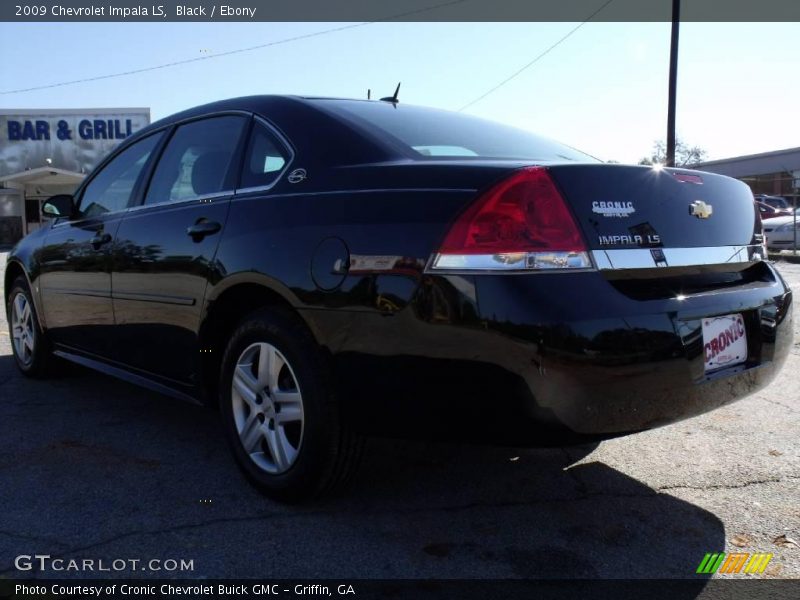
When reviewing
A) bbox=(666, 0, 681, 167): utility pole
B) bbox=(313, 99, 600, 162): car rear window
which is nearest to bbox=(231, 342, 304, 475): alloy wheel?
bbox=(313, 99, 600, 162): car rear window

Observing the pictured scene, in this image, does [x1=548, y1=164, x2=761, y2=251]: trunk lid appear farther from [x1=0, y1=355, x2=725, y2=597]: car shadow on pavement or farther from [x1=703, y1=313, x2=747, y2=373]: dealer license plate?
[x1=0, y1=355, x2=725, y2=597]: car shadow on pavement

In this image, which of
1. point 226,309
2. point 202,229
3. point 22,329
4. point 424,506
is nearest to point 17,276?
point 22,329

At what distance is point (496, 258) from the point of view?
227 centimetres

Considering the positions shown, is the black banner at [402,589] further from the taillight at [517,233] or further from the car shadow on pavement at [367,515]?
the taillight at [517,233]

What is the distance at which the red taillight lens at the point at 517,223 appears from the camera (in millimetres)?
2287

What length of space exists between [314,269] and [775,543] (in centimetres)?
186

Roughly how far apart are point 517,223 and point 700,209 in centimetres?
82

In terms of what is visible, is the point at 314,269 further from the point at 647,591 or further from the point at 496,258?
the point at 647,591

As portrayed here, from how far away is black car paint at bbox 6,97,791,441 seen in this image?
2240mm

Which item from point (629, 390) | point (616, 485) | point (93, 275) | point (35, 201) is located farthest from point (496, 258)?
point (35, 201)

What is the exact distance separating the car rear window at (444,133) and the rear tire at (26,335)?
9.29ft

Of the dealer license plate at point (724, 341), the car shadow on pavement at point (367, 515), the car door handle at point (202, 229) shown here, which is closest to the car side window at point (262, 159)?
the car door handle at point (202, 229)

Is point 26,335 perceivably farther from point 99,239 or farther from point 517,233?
point 517,233

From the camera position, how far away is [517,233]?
90.2 inches
